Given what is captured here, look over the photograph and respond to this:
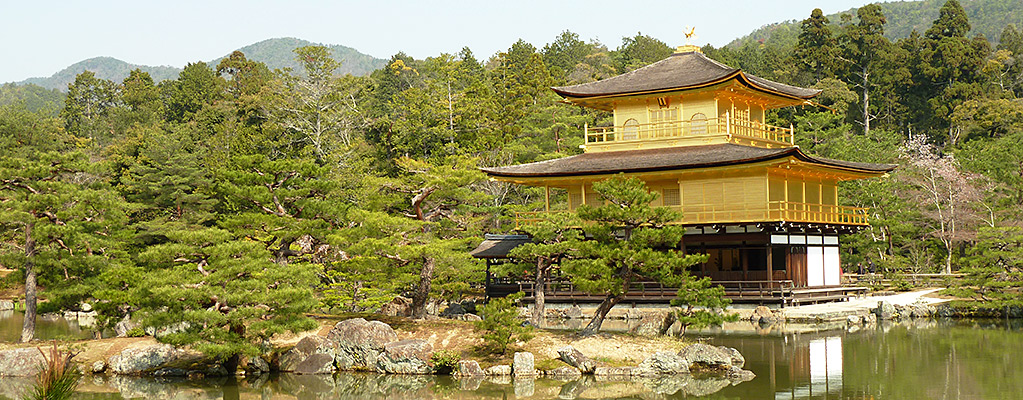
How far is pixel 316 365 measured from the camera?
67.6ft

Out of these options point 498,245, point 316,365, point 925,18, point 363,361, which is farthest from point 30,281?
point 925,18

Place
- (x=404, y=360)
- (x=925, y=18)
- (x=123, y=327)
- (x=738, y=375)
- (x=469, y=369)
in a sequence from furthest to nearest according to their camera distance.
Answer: (x=925, y=18) < (x=123, y=327) < (x=404, y=360) < (x=469, y=369) < (x=738, y=375)

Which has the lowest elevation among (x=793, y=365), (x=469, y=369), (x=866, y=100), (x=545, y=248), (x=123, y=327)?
(x=793, y=365)

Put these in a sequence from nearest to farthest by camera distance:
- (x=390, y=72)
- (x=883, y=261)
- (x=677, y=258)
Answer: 1. (x=677, y=258)
2. (x=883, y=261)
3. (x=390, y=72)

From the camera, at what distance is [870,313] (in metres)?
29.9

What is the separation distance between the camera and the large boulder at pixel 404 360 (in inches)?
797

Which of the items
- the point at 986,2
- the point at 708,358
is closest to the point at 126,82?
the point at 708,358

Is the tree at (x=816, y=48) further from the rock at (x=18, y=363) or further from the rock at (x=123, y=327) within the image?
the rock at (x=18, y=363)

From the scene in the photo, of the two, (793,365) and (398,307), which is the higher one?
(398,307)

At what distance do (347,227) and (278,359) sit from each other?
Answer: 630 centimetres

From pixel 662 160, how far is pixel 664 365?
13.0 meters

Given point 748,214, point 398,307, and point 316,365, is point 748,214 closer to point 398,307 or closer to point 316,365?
point 398,307

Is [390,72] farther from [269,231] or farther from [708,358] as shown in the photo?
[708,358]

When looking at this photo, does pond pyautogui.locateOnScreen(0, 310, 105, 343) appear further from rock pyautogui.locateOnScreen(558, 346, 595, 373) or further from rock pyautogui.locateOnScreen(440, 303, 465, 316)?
rock pyautogui.locateOnScreen(558, 346, 595, 373)
